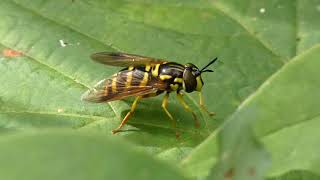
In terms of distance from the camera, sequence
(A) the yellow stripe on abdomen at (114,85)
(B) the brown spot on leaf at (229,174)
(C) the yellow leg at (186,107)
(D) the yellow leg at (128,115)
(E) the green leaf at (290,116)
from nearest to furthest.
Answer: (B) the brown spot on leaf at (229,174), (E) the green leaf at (290,116), (D) the yellow leg at (128,115), (C) the yellow leg at (186,107), (A) the yellow stripe on abdomen at (114,85)

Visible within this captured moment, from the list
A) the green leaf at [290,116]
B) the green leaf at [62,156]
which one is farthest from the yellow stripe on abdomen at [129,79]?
the green leaf at [62,156]

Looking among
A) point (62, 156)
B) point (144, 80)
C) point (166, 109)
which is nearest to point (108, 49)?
point (144, 80)

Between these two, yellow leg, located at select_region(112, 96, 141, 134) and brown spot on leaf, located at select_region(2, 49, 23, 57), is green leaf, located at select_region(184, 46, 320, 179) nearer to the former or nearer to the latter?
yellow leg, located at select_region(112, 96, 141, 134)

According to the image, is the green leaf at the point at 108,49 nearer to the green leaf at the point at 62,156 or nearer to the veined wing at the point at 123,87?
the veined wing at the point at 123,87

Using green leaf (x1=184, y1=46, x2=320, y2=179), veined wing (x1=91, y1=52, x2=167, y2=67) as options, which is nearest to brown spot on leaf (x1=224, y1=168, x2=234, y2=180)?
green leaf (x1=184, y1=46, x2=320, y2=179)

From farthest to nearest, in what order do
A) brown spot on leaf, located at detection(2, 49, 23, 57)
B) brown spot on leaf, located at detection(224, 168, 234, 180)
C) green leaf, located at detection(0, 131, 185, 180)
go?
brown spot on leaf, located at detection(2, 49, 23, 57), brown spot on leaf, located at detection(224, 168, 234, 180), green leaf, located at detection(0, 131, 185, 180)
